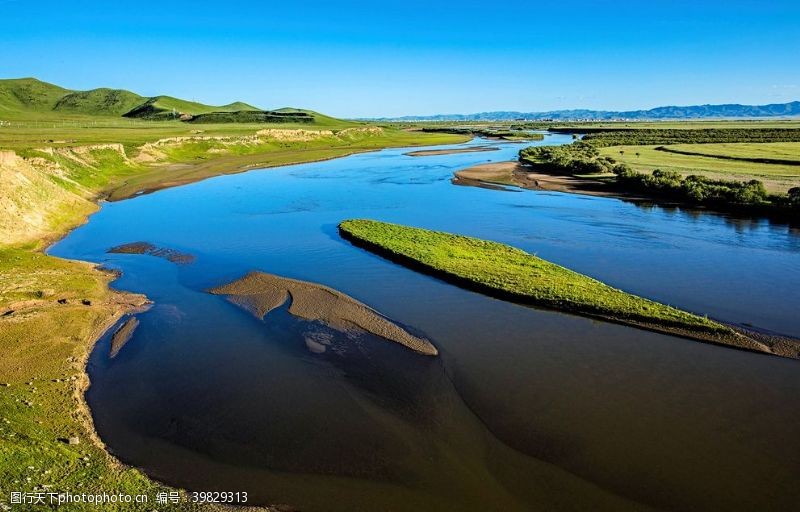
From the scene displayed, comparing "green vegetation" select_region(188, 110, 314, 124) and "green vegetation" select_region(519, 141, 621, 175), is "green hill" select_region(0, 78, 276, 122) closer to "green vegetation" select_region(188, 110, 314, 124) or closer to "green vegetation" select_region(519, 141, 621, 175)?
"green vegetation" select_region(188, 110, 314, 124)

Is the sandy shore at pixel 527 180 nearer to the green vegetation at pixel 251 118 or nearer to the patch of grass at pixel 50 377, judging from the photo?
the patch of grass at pixel 50 377

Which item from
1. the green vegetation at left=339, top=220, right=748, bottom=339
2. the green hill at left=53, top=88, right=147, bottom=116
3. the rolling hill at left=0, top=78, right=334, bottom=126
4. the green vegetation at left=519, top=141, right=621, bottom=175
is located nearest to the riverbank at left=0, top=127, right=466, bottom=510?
the green vegetation at left=339, top=220, right=748, bottom=339

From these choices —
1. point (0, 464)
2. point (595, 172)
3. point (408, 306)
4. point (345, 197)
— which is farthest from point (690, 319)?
point (595, 172)

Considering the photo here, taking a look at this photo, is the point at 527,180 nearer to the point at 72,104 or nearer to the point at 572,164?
the point at 572,164

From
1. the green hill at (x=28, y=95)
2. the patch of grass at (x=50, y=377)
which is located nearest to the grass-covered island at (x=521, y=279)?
the patch of grass at (x=50, y=377)

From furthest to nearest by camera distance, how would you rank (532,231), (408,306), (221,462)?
(532,231)
(408,306)
(221,462)

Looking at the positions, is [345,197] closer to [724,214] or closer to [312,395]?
[724,214]

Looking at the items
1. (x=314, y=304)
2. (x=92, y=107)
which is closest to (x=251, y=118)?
(x=92, y=107)

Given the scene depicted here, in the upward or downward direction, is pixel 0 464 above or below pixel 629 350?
above
